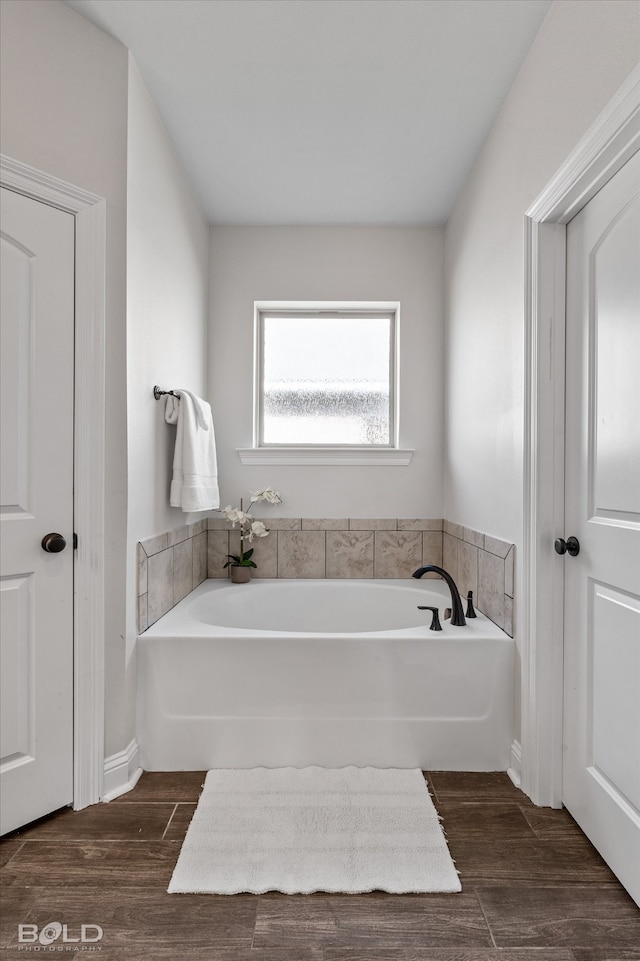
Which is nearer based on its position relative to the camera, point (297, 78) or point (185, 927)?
point (185, 927)

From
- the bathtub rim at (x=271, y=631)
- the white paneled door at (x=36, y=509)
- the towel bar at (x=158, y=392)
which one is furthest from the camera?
the towel bar at (x=158, y=392)

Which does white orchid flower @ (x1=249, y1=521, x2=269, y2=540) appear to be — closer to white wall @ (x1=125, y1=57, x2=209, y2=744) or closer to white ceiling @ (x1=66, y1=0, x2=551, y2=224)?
white wall @ (x1=125, y1=57, x2=209, y2=744)

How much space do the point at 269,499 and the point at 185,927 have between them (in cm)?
197

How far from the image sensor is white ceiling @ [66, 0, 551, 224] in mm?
1728

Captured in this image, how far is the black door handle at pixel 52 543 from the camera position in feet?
5.51

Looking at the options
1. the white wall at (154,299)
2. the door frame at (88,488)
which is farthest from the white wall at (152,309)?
the door frame at (88,488)

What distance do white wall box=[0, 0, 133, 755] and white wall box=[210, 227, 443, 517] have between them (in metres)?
1.30

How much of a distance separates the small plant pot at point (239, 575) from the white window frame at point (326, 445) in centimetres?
59

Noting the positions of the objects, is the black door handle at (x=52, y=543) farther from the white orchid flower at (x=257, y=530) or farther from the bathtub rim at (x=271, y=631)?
the white orchid flower at (x=257, y=530)

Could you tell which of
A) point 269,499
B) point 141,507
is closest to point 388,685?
point 141,507

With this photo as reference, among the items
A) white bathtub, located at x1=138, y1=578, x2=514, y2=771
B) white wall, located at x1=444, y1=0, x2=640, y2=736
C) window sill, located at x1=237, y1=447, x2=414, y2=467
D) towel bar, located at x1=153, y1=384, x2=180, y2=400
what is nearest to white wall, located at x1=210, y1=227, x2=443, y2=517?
window sill, located at x1=237, y1=447, x2=414, y2=467

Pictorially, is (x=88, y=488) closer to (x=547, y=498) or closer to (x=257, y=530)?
(x=257, y=530)

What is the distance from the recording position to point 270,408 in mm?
3283

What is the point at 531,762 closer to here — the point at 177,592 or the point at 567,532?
the point at 567,532
